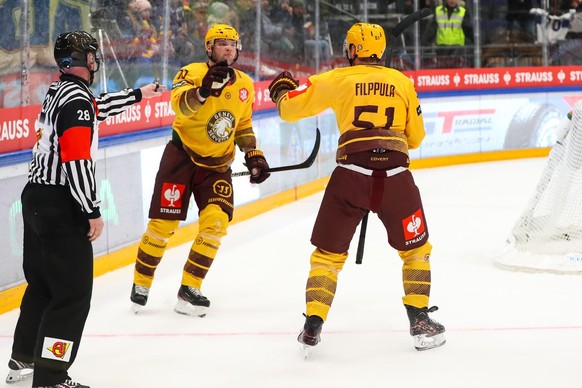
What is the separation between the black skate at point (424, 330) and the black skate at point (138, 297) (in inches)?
55.3

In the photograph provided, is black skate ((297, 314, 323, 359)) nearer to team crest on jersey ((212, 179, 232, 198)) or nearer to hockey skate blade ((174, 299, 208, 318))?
hockey skate blade ((174, 299, 208, 318))

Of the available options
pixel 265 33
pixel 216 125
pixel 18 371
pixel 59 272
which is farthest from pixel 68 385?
pixel 265 33

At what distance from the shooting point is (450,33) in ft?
39.9

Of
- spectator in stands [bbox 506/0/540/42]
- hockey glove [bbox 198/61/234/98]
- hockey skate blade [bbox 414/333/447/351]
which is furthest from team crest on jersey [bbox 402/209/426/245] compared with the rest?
spectator in stands [bbox 506/0/540/42]

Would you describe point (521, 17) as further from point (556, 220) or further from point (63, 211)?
point (63, 211)

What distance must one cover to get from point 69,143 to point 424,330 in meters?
1.71

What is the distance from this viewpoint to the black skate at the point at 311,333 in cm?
404

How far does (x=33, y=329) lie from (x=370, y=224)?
4316 millimetres

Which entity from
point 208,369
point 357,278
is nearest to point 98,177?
point 357,278

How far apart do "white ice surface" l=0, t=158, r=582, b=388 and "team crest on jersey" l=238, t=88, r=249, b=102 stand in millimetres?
1057

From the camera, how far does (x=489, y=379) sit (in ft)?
12.3

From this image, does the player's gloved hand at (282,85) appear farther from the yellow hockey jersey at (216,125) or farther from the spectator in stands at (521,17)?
the spectator in stands at (521,17)

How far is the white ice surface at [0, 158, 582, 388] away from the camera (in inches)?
152

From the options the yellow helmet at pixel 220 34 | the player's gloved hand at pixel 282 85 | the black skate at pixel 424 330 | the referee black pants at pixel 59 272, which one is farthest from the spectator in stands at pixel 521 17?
the referee black pants at pixel 59 272
